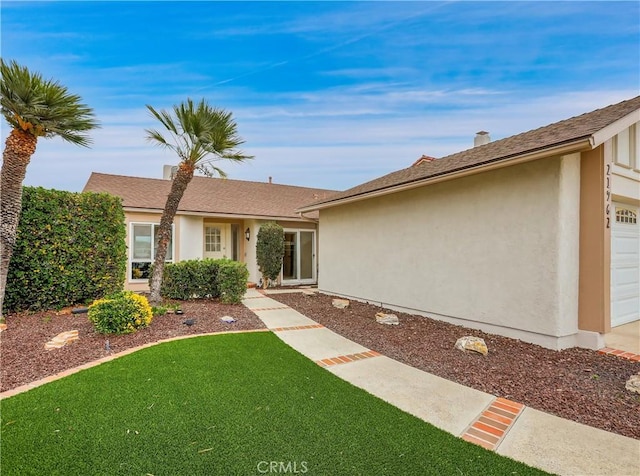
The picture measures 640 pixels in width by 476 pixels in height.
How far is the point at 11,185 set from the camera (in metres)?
6.18

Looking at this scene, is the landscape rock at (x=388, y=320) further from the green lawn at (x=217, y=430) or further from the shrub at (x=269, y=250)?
the shrub at (x=269, y=250)

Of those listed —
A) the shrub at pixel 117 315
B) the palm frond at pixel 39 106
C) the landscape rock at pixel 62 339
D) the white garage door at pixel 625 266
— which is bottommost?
the landscape rock at pixel 62 339

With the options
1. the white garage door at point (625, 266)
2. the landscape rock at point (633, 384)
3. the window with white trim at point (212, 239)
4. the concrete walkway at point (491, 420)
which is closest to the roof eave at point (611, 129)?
the white garage door at point (625, 266)

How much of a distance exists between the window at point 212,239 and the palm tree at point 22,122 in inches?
334

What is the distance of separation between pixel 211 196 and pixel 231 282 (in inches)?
288

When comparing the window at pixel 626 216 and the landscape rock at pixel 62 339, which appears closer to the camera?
the landscape rock at pixel 62 339

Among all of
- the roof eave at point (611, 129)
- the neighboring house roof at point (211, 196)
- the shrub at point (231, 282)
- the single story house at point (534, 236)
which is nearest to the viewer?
the roof eave at point (611, 129)

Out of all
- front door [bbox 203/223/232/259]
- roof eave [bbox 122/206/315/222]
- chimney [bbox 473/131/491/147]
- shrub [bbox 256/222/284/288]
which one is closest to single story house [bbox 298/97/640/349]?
chimney [bbox 473/131/491/147]

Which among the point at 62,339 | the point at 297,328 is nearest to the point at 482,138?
the point at 297,328

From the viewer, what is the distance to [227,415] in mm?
3256

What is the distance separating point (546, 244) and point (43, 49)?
11338mm

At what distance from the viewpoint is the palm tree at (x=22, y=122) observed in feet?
18.7

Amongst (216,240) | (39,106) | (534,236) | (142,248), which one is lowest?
(142,248)

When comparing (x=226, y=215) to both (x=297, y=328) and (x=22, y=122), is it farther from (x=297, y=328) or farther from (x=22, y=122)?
(x=297, y=328)
